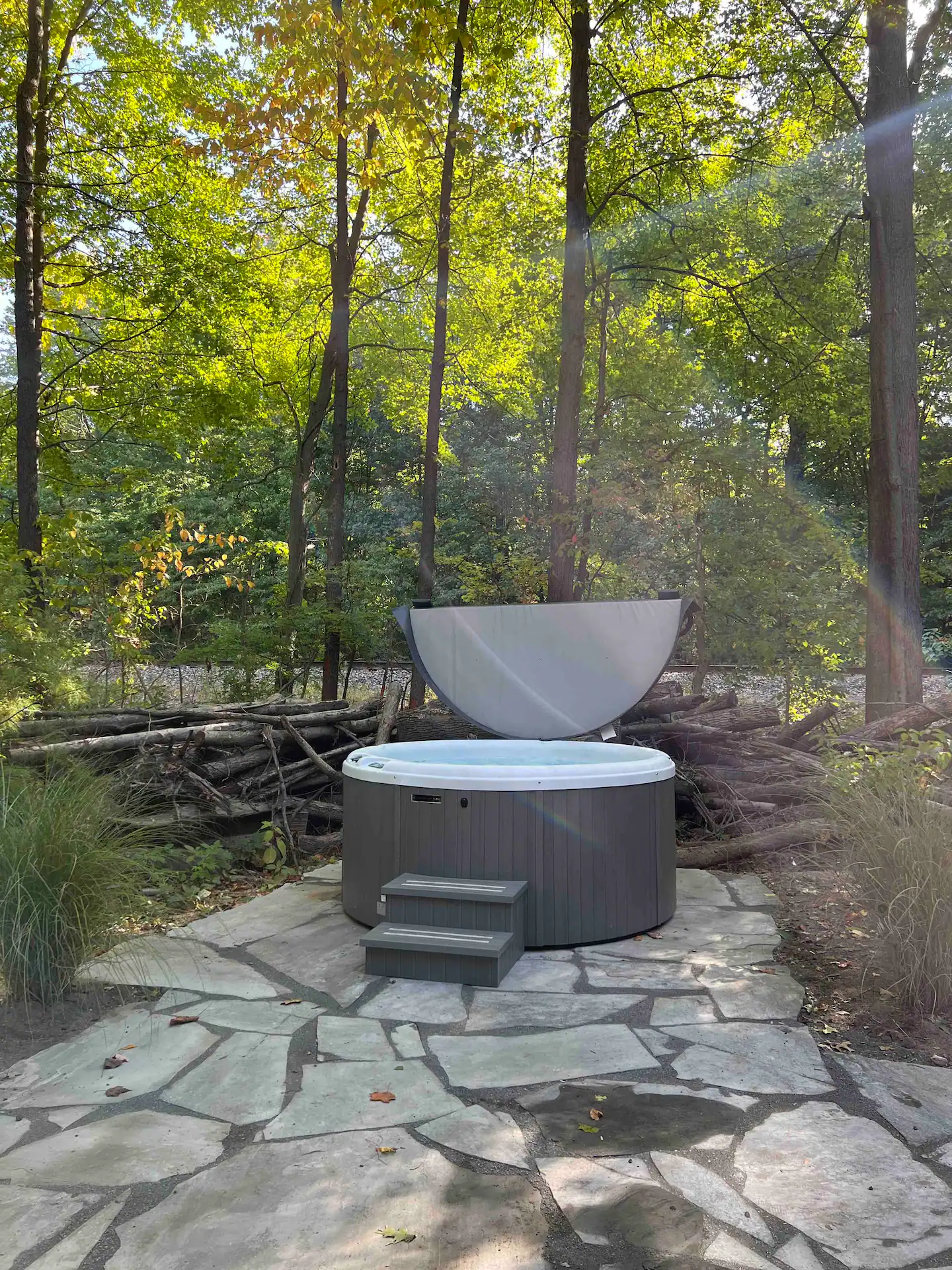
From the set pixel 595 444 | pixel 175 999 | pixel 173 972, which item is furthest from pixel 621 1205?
pixel 595 444

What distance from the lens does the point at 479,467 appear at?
678 inches

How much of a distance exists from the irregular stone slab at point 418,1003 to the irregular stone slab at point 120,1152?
2.53ft

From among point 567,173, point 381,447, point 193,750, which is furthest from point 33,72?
point 381,447

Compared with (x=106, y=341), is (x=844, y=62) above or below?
above

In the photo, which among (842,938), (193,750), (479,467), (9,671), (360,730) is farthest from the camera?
(479,467)

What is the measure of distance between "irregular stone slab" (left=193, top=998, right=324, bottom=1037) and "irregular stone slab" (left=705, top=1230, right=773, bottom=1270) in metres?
1.41

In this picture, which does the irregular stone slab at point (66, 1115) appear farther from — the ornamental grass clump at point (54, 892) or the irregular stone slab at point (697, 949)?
→ the irregular stone slab at point (697, 949)

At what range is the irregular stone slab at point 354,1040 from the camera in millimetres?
2459

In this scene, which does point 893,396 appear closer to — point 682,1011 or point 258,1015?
point 682,1011

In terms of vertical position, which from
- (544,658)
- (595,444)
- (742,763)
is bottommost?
(742,763)

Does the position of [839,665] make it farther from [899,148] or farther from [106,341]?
[106,341]

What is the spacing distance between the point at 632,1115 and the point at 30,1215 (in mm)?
1295

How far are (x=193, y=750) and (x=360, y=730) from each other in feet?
4.10

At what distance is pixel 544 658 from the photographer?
5020 millimetres
